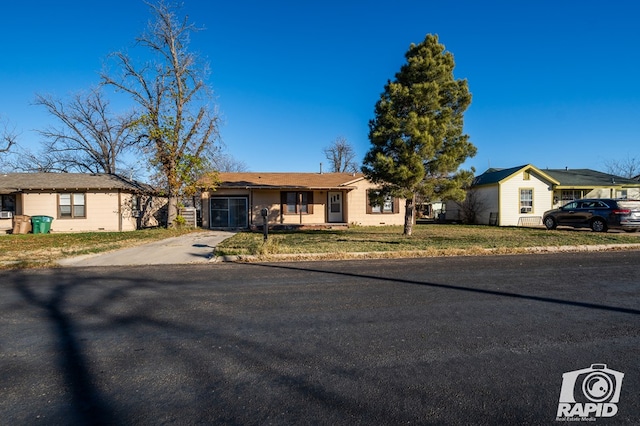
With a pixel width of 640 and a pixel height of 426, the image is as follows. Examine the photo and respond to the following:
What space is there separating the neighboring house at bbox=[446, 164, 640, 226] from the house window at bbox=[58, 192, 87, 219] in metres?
26.0

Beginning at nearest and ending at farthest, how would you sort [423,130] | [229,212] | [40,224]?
[423,130] → [40,224] → [229,212]

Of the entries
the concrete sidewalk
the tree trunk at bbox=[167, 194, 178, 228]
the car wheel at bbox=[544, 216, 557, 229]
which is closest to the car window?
the car wheel at bbox=[544, 216, 557, 229]

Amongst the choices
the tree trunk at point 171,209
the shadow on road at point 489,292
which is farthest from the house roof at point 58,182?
the shadow on road at point 489,292

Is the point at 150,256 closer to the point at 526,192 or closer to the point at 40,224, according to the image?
the point at 40,224

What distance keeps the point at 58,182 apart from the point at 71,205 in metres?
1.73

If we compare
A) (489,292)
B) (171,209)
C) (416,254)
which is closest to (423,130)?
(416,254)

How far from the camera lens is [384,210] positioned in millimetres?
23359

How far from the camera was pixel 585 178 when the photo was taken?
26.2 metres

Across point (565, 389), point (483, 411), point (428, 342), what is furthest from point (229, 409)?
point (565, 389)

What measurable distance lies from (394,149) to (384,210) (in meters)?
9.32

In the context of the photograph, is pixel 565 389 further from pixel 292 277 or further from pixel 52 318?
pixel 52 318

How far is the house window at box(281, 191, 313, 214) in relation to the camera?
882 inches

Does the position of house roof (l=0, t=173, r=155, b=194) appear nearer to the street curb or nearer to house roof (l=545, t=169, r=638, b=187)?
the street curb

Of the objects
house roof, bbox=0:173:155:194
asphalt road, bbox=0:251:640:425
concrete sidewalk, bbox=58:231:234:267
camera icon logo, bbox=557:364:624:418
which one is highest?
house roof, bbox=0:173:155:194
